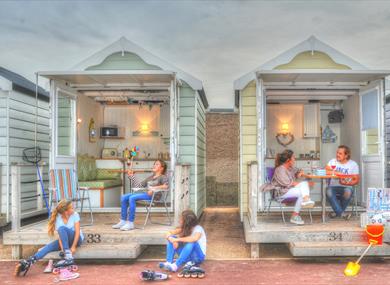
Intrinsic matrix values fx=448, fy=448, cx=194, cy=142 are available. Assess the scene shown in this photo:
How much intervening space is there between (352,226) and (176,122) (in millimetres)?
2907

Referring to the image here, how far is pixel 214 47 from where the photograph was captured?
34.3 ft

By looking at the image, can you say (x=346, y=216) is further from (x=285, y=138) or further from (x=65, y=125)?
(x=65, y=125)

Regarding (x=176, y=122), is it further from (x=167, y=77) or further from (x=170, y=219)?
(x=170, y=219)

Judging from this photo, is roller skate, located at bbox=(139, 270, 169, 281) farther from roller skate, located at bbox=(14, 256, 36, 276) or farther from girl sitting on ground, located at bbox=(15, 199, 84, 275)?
roller skate, located at bbox=(14, 256, 36, 276)

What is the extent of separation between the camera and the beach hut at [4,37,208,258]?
5.51m

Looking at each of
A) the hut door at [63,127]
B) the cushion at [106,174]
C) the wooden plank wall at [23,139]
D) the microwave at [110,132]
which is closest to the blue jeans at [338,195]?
the hut door at [63,127]

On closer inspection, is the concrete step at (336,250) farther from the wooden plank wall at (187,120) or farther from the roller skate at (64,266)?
the wooden plank wall at (187,120)

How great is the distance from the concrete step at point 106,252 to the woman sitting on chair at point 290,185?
200 cm

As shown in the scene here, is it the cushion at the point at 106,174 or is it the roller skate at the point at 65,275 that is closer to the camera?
→ the roller skate at the point at 65,275

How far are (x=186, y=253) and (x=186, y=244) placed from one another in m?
0.09

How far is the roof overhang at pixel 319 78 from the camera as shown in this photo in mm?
6148

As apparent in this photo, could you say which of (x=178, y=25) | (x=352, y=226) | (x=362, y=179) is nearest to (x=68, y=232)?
(x=352, y=226)

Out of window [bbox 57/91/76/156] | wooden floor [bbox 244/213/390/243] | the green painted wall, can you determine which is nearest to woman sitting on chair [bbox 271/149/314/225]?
wooden floor [bbox 244/213/390/243]

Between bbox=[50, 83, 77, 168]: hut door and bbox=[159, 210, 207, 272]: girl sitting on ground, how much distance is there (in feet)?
8.77
